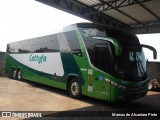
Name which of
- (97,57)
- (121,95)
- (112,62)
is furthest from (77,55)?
(121,95)

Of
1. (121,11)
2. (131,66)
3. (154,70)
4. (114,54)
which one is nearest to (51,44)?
(114,54)

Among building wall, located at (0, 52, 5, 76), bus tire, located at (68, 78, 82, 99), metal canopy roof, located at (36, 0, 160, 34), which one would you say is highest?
metal canopy roof, located at (36, 0, 160, 34)

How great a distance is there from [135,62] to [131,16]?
9.78 meters

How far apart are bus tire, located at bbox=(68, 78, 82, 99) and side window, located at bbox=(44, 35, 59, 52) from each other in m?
2.02

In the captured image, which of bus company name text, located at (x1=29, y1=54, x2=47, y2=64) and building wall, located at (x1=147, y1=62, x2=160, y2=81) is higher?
bus company name text, located at (x1=29, y1=54, x2=47, y2=64)

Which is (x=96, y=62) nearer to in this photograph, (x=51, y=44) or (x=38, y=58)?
(x=51, y=44)

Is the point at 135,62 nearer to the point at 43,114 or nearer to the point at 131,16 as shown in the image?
the point at 43,114

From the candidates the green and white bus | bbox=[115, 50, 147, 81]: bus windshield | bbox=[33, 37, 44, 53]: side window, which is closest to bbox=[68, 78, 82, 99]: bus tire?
the green and white bus

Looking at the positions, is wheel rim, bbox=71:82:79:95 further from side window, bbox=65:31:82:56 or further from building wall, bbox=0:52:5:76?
building wall, bbox=0:52:5:76

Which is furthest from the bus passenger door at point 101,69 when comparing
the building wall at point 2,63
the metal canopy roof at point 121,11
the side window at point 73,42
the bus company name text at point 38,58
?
the building wall at point 2,63

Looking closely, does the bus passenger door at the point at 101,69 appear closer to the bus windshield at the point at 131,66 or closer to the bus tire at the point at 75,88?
the bus windshield at the point at 131,66

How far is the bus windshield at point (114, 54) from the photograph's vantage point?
8109 mm

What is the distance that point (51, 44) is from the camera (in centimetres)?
1162

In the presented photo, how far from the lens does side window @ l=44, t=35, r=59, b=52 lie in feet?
36.7
